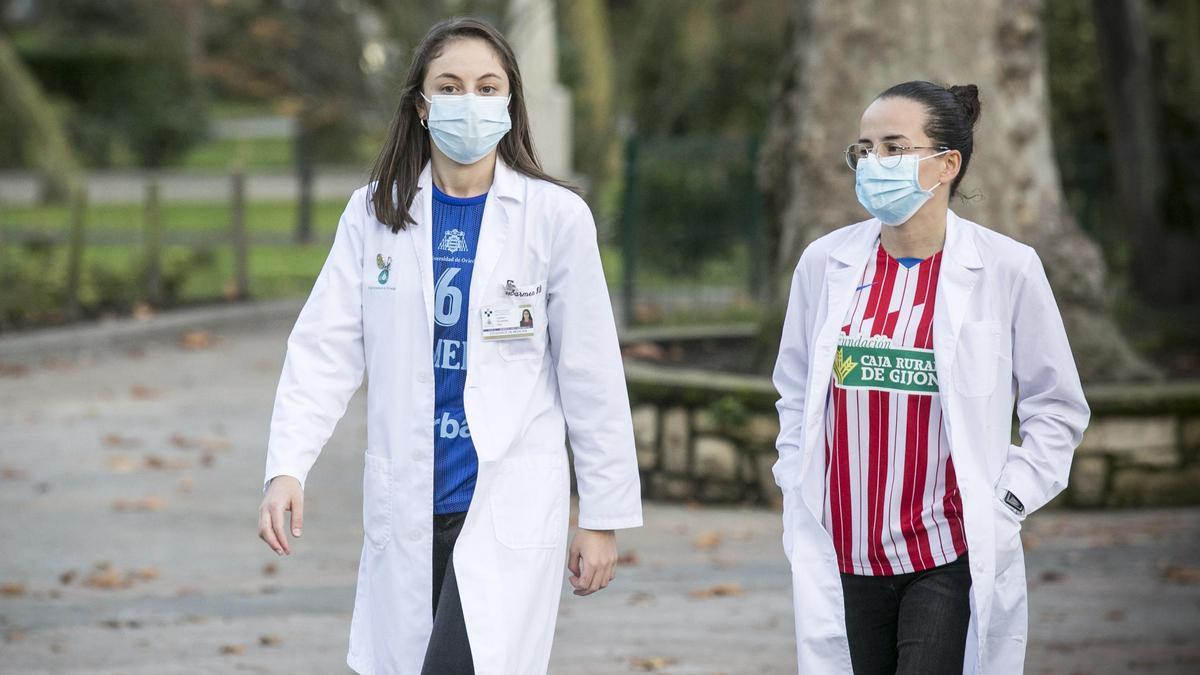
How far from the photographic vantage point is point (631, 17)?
101 feet

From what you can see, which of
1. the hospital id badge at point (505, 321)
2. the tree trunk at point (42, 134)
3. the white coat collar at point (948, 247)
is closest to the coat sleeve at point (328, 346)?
the hospital id badge at point (505, 321)

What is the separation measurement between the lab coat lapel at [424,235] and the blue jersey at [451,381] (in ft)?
0.08

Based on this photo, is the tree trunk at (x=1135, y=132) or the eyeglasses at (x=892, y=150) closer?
the eyeglasses at (x=892, y=150)

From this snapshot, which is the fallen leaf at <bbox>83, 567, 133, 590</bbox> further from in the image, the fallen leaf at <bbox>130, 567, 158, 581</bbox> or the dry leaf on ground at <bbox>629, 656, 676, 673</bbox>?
the dry leaf on ground at <bbox>629, 656, 676, 673</bbox>

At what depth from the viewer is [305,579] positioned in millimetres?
7578

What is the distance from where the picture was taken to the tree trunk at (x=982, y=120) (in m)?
9.60

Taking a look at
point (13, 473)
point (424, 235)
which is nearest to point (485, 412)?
point (424, 235)

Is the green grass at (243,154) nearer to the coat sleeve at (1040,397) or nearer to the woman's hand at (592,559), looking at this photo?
the woman's hand at (592,559)

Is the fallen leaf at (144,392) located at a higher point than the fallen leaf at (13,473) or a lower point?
lower

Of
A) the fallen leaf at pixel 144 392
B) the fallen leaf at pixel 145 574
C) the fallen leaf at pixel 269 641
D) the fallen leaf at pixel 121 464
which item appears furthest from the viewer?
the fallen leaf at pixel 144 392

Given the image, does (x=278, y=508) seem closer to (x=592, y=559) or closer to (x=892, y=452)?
(x=592, y=559)

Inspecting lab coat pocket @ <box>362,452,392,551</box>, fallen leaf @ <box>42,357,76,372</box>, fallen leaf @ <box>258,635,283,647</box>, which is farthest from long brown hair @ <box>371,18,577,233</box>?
fallen leaf @ <box>42,357,76,372</box>

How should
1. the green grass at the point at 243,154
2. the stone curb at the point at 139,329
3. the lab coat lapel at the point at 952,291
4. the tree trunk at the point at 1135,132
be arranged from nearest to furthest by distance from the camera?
the lab coat lapel at the point at 952,291 → the stone curb at the point at 139,329 → the tree trunk at the point at 1135,132 → the green grass at the point at 243,154

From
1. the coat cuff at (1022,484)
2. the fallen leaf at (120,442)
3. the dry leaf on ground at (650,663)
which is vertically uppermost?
the coat cuff at (1022,484)
